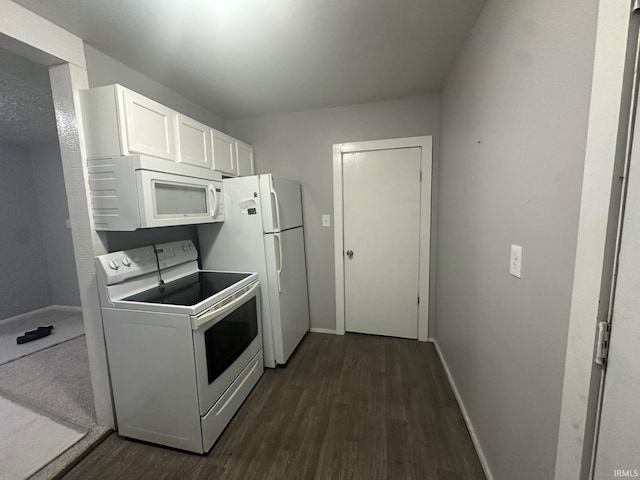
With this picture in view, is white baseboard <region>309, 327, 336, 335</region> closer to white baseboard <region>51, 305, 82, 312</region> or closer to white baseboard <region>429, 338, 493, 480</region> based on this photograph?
white baseboard <region>429, 338, 493, 480</region>

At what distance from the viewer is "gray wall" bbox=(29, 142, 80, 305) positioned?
3.47m

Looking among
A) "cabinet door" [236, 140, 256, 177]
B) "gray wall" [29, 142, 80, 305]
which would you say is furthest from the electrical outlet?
"gray wall" [29, 142, 80, 305]

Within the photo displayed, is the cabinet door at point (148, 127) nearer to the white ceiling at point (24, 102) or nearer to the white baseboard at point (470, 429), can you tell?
the white ceiling at point (24, 102)

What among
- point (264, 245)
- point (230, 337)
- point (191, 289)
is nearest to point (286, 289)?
point (264, 245)

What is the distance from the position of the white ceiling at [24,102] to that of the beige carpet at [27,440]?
237 cm

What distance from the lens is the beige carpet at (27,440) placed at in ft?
4.58

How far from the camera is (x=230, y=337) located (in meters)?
1.73

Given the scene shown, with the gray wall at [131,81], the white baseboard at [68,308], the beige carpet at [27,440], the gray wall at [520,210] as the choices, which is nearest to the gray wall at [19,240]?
the white baseboard at [68,308]

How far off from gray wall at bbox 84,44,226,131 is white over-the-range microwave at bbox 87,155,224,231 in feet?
2.00

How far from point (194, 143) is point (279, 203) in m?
0.79

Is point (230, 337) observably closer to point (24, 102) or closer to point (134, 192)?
point (134, 192)

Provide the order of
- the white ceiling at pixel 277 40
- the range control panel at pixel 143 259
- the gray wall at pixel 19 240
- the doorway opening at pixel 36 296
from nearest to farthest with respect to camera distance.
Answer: the white ceiling at pixel 277 40 → the range control panel at pixel 143 259 → the doorway opening at pixel 36 296 → the gray wall at pixel 19 240

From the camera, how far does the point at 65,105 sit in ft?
4.80

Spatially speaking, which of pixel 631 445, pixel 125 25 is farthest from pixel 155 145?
pixel 631 445
